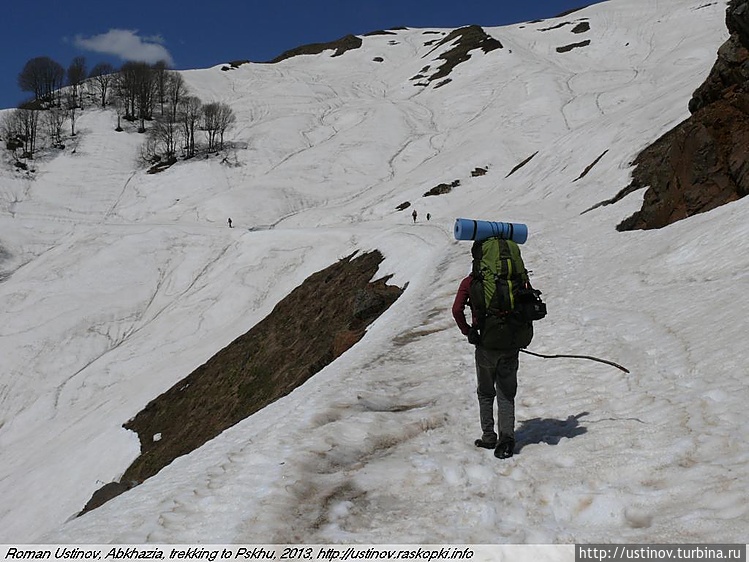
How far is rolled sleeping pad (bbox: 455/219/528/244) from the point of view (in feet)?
20.8

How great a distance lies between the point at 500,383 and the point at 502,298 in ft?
3.62

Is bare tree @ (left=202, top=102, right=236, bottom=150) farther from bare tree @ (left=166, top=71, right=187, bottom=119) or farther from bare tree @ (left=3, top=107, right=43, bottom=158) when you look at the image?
bare tree @ (left=3, top=107, right=43, bottom=158)

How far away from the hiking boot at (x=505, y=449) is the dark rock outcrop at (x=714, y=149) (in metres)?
13.5

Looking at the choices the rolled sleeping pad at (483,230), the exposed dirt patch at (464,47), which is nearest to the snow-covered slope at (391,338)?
the rolled sleeping pad at (483,230)

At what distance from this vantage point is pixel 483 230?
21.1ft

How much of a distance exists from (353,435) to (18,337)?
42.7m

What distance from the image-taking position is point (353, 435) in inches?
299

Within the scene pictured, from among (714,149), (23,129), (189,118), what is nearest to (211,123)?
(189,118)

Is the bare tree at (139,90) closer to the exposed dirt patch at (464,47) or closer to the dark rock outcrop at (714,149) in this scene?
the exposed dirt patch at (464,47)

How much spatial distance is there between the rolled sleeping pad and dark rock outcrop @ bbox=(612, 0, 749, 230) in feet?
41.5

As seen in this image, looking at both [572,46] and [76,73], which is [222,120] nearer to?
[76,73]

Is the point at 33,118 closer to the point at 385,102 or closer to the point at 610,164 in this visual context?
the point at 385,102

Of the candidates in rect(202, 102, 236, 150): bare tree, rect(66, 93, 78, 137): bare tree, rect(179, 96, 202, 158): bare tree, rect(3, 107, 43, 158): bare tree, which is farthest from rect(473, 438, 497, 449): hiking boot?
rect(66, 93, 78, 137): bare tree

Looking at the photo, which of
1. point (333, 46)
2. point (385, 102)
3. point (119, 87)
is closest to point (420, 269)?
point (385, 102)
